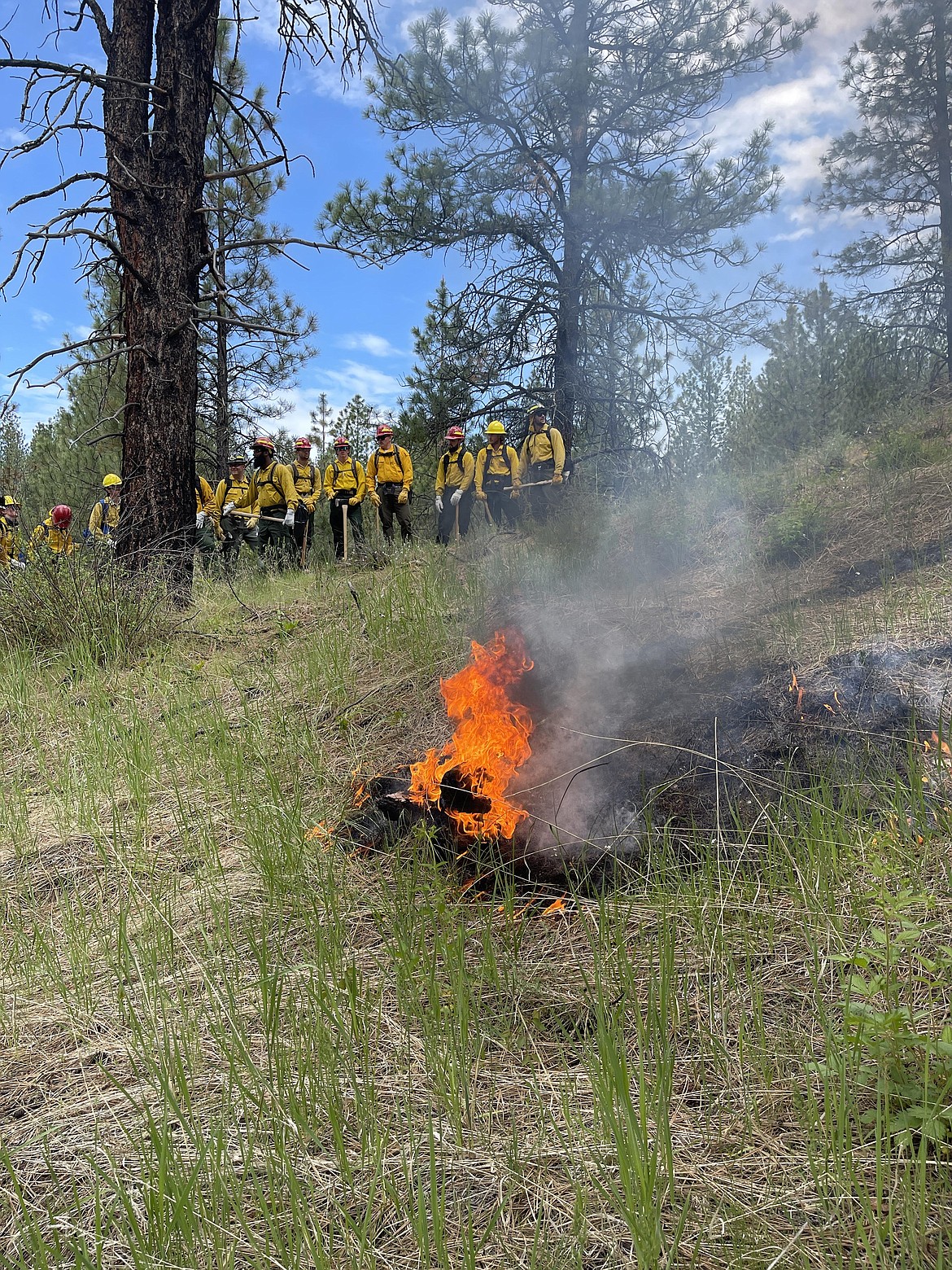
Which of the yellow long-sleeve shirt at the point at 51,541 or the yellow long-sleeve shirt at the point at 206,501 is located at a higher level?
the yellow long-sleeve shirt at the point at 206,501

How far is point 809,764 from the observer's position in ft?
9.82

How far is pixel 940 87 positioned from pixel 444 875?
1698cm

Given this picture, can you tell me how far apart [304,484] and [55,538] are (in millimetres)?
7459

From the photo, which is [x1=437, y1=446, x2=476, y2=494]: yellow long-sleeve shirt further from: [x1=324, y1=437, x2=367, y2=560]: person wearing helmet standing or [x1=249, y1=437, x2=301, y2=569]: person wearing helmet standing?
[x1=249, y1=437, x2=301, y2=569]: person wearing helmet standing

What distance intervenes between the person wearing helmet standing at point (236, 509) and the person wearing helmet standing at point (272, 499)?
0.57 feet

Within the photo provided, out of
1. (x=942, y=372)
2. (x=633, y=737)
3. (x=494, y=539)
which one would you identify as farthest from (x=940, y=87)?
(x=633, y=737)

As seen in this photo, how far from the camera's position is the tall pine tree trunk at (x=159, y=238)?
6855 millimetres

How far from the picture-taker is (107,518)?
39.9ft

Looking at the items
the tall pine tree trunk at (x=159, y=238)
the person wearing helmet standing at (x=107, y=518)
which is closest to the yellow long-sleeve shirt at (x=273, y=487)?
the person wearing helmet standing at (x=107, y=518)

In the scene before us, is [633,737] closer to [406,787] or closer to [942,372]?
[406,787]

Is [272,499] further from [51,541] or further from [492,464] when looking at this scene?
[51,541]

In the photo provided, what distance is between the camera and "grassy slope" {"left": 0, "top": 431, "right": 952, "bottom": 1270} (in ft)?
4.61

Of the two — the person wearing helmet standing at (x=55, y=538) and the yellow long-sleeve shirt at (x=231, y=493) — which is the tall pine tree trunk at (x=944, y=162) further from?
the person wearing helmet standing at (x=55, y=538)

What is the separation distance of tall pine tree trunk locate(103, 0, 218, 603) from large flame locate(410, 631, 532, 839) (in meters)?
4.08
